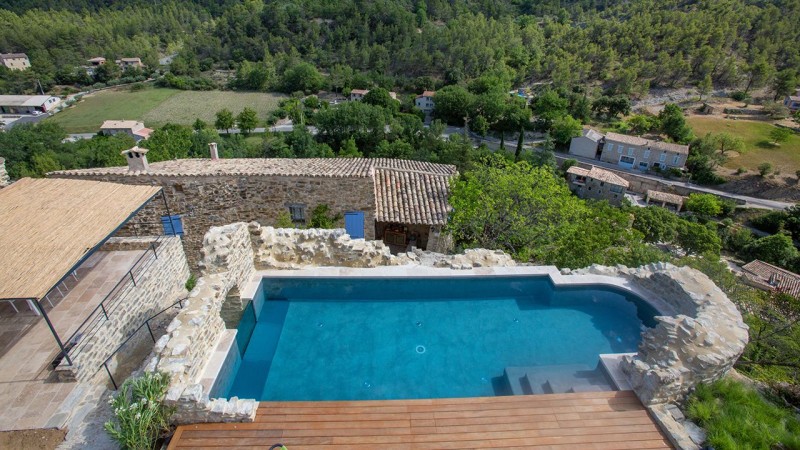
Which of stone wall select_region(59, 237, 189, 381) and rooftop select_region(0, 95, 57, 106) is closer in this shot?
stone wall select_region(59, 237, 189, 381)

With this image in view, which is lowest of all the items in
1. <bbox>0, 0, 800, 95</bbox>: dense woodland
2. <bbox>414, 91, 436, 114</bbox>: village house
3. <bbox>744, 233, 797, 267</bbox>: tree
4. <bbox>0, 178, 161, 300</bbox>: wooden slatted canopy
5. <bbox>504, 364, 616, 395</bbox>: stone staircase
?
<bbox>744, 233, 797, 267</bbox>: tree

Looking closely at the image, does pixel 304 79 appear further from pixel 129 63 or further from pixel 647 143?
pixel 647 143

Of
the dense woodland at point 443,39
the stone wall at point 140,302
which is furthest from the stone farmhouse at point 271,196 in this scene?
the dense woodland at point 443,39

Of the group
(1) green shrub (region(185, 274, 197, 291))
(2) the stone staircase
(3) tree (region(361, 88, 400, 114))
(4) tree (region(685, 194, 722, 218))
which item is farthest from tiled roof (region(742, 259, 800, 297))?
(3) tree (region(361, 88, 400, 114))

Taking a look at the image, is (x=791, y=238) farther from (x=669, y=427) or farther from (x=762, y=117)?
(x=669, y=427)

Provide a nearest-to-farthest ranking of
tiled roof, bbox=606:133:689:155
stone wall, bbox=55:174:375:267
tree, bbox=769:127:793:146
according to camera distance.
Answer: stone wall, bbox=55:174:375:267
tiled roof, bbox=606:133:689:155
tree, bbox=769:127:793:146

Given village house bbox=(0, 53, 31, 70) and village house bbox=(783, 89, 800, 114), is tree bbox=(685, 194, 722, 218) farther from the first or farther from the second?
village house bbox=(0, 53, 31, 70)

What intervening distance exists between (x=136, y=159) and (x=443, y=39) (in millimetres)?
77638

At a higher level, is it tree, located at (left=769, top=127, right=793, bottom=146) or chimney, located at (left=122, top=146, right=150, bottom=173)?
chimney, located at (left=122, top=146, right=150, bottom=173)

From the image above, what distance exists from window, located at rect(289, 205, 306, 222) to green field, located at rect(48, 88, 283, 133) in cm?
6019

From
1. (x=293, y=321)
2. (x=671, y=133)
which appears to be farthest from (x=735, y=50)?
(x=293, y=321)

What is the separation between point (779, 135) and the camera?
55.7m

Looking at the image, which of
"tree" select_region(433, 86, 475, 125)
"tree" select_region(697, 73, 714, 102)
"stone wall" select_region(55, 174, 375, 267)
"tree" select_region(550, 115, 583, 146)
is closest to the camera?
"stone wall" select_region(55, 174, 375, 267)

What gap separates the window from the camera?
16.0 m
